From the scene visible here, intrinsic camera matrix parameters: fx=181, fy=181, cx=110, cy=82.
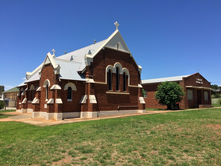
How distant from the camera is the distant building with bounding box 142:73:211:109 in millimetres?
36719

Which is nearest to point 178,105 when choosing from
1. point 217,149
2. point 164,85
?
point 164,85

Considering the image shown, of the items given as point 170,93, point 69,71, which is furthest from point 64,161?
point 170,93

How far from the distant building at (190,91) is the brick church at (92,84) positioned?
13.8 meters

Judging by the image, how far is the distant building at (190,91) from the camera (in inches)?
1446

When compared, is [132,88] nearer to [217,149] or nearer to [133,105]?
[133,105]

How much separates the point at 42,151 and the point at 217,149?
7954 mm

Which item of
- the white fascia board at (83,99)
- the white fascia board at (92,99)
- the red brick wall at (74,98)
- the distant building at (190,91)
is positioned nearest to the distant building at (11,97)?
the distant building at (190,91)

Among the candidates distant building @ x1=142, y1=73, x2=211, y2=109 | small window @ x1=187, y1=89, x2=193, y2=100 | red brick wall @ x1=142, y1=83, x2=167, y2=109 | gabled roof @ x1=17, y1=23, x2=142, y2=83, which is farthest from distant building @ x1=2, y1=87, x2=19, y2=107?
small window @ x1=187, y1=89, x2=193, y2=100

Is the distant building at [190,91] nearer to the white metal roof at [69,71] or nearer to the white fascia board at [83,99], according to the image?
the white metal roof at [69,71]

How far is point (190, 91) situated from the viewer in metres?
38.5

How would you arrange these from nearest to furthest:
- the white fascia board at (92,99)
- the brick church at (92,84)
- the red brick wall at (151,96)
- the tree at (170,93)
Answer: the brick church at (92,84)
the white fascia board at (92,99)
the tree at (170,93)
the red brick wall at (151,96)

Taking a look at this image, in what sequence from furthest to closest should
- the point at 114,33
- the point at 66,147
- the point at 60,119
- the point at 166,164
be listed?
the point at 114,33 < the point at 60,119 < the point at 66,147 < the point at 166,164

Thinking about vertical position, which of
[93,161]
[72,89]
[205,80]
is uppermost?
[205,80]

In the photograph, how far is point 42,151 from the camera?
8172mm
